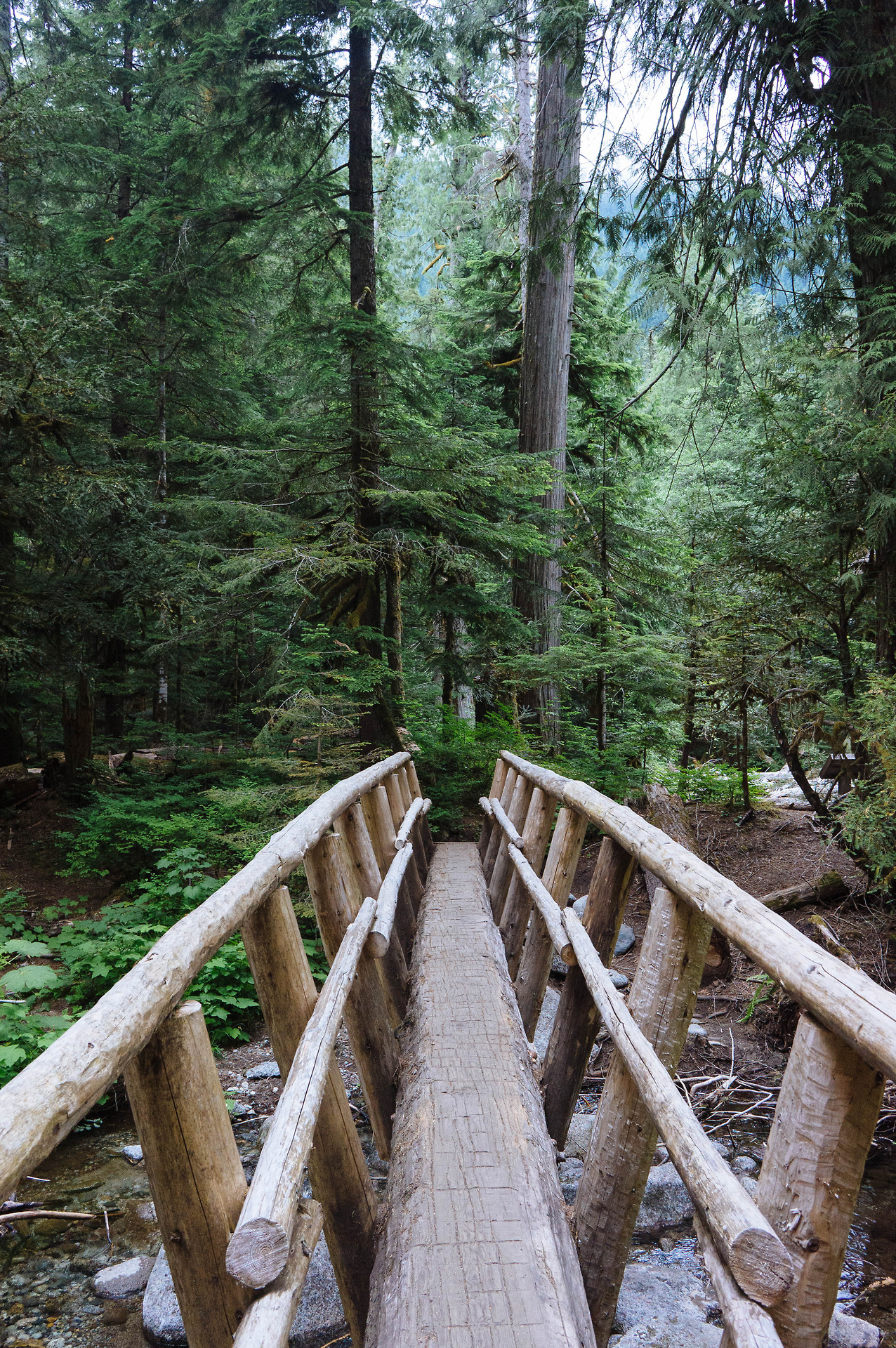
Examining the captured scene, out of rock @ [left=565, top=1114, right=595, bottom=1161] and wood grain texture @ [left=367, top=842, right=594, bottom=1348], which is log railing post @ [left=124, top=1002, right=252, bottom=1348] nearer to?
wood grain texture @ [left=367, top=842, right=594, bottom=1348]

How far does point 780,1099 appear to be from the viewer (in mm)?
1527

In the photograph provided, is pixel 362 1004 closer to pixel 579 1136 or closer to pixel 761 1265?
pixel 761 1265

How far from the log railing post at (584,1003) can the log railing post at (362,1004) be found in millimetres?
663

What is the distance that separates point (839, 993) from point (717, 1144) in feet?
10.8

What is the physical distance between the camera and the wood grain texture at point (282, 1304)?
4.13ft

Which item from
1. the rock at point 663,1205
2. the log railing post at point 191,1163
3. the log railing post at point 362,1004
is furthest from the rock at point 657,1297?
the log railing post at point 191,1163

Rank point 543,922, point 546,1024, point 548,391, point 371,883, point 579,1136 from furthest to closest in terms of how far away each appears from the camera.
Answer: point 548,391 < point 546,1024 < point 579,1136 < point 371,883 < point 543,922

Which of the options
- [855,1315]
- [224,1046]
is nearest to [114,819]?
[224,1046]

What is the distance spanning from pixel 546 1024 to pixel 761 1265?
4.45 meters

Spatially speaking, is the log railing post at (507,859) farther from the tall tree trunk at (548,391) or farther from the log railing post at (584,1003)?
the tall tree trunk at (548,391)

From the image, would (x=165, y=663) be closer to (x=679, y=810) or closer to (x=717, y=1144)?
(x=679, y=810)

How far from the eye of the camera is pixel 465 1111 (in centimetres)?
258

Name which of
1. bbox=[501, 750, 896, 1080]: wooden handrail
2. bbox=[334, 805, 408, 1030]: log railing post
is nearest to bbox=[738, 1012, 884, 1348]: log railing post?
bbox=[501, 750, 896, 1080]: wooden handrail

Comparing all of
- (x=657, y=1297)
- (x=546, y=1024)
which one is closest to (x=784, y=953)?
(x=657, y=1297)
